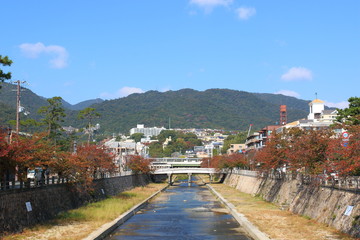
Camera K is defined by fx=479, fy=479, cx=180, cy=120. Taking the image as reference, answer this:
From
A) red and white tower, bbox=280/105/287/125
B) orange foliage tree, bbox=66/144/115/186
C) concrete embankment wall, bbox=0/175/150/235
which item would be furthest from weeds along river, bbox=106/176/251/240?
red and white tower, bbox=280/105/287/125

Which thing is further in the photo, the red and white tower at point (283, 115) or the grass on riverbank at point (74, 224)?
the red and white tower at point (283, 115)

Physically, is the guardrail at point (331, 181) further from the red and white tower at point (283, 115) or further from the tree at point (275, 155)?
the red and white tower at point (283, 115)

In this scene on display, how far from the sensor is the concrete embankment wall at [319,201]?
26172mm

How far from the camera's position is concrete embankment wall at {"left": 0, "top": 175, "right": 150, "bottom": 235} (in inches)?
1013

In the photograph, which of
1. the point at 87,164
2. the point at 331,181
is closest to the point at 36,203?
the point at 87,164

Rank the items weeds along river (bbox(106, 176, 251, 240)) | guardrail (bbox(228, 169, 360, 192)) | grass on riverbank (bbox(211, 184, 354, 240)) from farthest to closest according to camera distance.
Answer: weeds along river (bbox(106, 176, 251, 240))
guardrail (bbox(228, 169, 360, 192))
grass on riverbank (bbox(211, 184, 354, 240))

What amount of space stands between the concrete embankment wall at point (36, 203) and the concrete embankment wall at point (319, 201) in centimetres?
1821

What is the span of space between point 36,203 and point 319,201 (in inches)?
755

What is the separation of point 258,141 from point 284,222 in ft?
395

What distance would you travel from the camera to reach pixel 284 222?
3316 centimetres

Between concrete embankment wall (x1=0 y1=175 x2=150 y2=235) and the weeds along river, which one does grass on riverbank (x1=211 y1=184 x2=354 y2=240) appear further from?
concrete embankment wall (x1=0 y1=175 x2=150 y2=235)

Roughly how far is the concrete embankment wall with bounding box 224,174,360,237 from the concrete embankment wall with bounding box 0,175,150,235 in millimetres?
18209

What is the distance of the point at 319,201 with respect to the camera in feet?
109

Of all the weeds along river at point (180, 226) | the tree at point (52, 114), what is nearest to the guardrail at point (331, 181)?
the weeds along river at point (180, 226)
